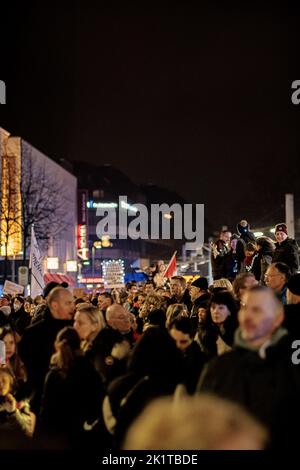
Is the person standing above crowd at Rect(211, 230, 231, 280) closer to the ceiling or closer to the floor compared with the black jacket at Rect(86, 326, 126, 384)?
closer to the ceiling

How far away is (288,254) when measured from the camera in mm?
11234

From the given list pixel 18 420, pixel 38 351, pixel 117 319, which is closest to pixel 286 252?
pixel 117 319

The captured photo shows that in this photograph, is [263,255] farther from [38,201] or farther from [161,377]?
[38,201]

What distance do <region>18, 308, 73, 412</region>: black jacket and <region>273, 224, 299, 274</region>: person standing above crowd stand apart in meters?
4.57

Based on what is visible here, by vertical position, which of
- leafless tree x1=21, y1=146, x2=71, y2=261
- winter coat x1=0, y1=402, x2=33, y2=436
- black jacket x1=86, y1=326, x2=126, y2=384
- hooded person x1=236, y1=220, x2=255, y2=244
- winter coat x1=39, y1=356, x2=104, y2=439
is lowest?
winter coat x1=0, y1=402, x2=33, y2=436

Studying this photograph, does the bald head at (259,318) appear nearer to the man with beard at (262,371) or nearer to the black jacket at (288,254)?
the man with beard at (262,371)

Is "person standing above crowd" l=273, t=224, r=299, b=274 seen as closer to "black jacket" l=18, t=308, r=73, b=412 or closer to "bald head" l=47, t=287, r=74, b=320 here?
"bald head" l=47, t=287, r=74, b=320

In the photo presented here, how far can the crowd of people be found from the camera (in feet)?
10.8

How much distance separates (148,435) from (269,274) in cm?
471

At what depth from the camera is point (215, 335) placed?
741 cm

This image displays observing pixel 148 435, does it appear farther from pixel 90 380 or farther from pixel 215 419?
pixel 90 380

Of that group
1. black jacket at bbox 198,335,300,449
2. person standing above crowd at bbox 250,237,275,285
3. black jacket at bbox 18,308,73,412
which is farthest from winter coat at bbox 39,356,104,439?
person standing above crowd at bbox 250,237,275,285

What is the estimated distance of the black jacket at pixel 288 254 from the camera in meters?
11.2
